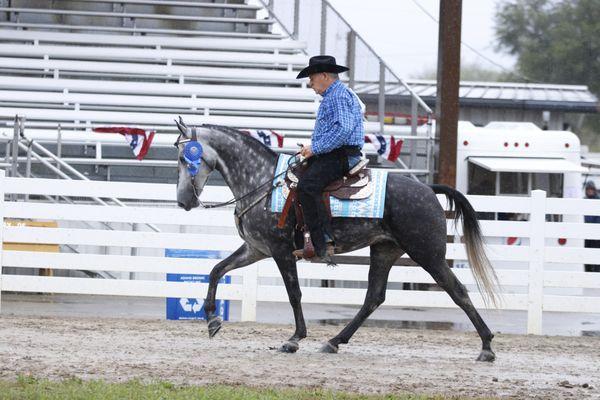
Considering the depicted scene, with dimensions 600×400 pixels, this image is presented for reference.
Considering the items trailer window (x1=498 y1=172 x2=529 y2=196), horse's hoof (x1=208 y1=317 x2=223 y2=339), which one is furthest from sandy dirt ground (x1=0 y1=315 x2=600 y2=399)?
trailer window (x1=498 y1=172 x2=529 y2=196)

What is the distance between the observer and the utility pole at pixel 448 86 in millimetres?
16625

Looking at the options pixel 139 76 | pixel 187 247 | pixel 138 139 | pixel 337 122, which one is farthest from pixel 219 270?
pixel 139 76

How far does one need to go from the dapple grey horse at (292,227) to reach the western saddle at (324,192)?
93mm

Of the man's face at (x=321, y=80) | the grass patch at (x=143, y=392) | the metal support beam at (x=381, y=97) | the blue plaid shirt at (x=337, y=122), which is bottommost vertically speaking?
the grass patch at (x=143, y=392)

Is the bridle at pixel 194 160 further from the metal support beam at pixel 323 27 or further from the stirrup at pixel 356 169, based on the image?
the metal support beam at pixel 323 27

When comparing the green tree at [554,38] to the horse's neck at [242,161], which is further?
the green tree at [554,38]

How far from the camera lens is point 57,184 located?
44.6ft

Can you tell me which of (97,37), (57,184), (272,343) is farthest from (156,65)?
(272,343)

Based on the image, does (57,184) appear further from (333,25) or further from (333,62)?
(333,25)

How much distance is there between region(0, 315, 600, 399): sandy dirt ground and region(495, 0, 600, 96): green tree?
1678 inches

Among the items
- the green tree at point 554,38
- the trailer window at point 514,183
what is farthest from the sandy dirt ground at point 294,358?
the green tree at point 554,38

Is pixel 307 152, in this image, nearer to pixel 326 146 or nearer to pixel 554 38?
pixel 326 146

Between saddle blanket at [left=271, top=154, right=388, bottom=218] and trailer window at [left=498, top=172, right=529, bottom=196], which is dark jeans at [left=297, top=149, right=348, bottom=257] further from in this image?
trailer window at [left=498, top=172, right=529, bottom=196]

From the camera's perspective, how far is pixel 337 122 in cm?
988
